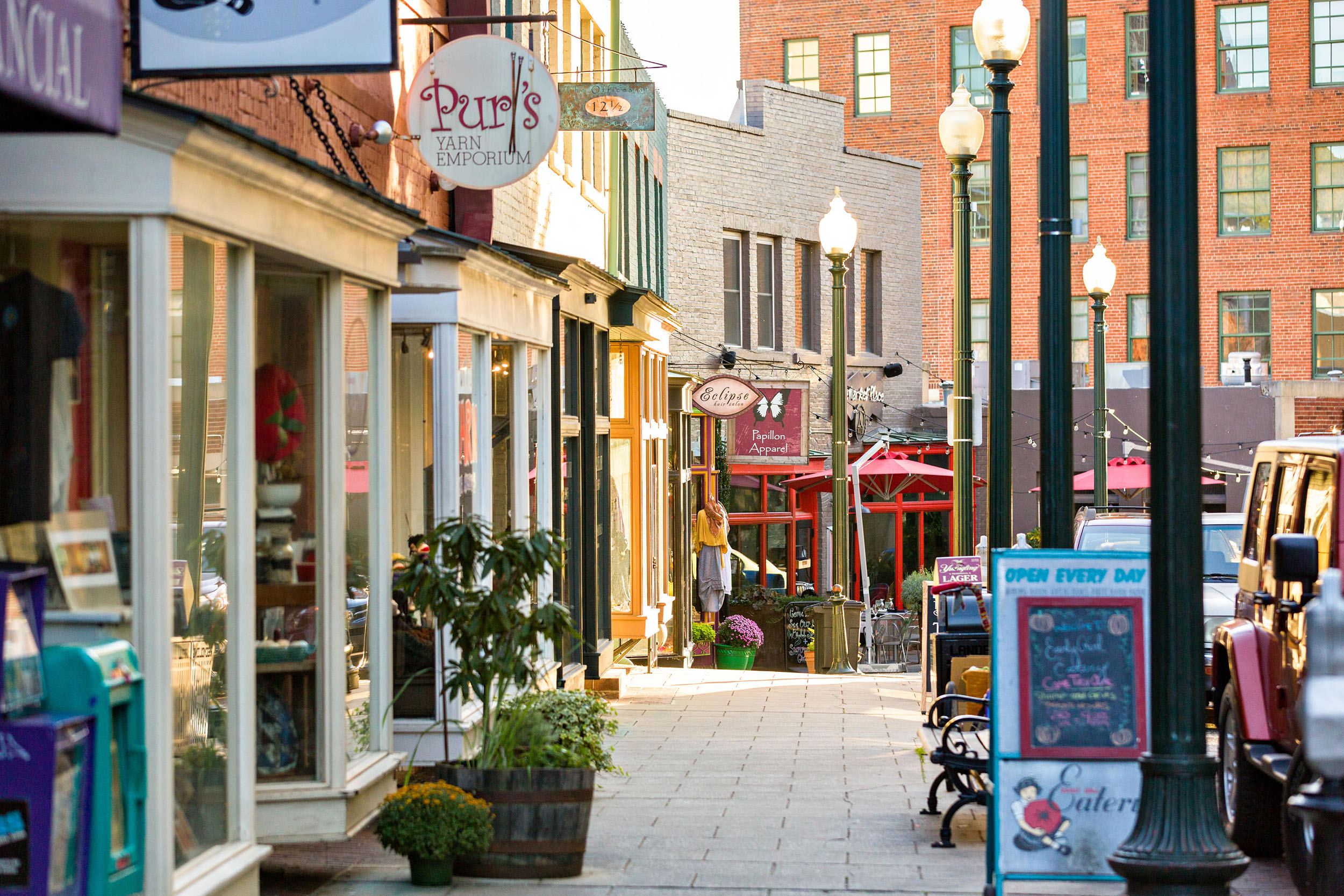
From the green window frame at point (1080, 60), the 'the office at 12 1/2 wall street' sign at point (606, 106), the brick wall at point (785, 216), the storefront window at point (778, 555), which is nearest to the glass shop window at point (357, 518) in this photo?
the 'the office at 12 1/2 wall street' sign at point (606, 106)

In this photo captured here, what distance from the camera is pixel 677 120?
28281 millimetres

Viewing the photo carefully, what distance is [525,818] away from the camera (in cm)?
741

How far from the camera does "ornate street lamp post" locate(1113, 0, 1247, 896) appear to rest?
5.09m

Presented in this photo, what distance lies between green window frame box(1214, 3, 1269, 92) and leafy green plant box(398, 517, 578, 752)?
35.6m

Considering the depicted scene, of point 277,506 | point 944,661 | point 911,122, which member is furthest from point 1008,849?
point 911,122

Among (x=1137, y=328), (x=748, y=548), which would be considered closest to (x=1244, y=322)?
(x=1137, y=328)

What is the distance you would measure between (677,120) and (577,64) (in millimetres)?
11551

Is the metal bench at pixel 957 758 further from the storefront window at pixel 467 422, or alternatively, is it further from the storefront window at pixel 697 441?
the storefront window at pixel 697 441

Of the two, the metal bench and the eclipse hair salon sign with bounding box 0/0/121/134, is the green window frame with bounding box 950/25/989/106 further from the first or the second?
the eclipse hair salon sign with bounding box 0/0/121/134

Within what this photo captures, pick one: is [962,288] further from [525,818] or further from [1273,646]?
[525,818]

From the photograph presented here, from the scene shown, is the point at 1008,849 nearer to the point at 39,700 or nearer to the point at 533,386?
the point at 39,700

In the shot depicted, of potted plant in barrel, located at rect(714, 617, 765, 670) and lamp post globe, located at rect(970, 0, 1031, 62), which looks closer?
lamp post globe, located at rect(970, 0, 1031, 62)

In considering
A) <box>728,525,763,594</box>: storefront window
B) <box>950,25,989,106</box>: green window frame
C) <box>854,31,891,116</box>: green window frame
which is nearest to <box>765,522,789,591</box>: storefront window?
<box>728,525,763,594</box>: storefront window

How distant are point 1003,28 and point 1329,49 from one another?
31407mm
